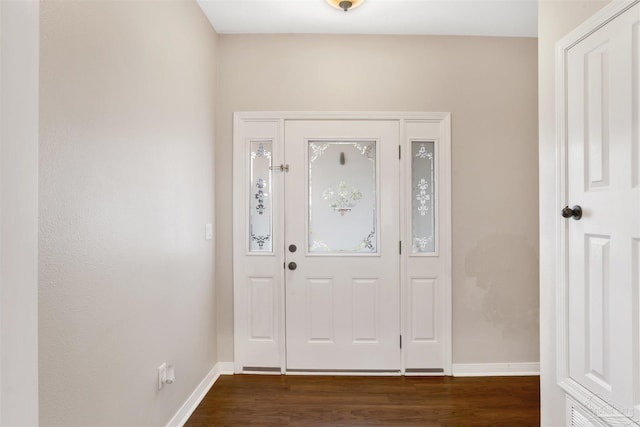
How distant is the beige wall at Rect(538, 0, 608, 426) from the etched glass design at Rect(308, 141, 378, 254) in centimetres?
128

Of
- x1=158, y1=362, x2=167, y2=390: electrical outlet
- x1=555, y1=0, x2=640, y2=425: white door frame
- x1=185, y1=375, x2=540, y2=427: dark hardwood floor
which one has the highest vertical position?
x1=555, y1=0, x2=640, y2=425: white door frame

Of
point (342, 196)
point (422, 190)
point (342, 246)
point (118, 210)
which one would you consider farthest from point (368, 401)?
point (118, 210)

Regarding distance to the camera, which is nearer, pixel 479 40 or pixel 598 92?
pixel 598 92

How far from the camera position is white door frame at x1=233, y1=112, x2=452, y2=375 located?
105 inches

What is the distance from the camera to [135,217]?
5.16 ft

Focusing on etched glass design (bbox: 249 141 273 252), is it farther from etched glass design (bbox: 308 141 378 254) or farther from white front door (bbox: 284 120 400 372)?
etched glass design (bbox: 308 141 378 254)

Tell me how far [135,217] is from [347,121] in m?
1.73

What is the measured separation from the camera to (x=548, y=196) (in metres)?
1.56

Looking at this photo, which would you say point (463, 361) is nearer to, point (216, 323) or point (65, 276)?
point (216, 323)

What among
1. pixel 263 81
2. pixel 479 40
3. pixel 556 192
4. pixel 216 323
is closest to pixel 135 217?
pixel 216 323

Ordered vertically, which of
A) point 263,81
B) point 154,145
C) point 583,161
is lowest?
point 583,161

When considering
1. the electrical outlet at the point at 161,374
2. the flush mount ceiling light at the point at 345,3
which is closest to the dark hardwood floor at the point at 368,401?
the electrical outlet at the point at 161,374

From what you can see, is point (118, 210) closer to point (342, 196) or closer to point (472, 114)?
point (342, 196)

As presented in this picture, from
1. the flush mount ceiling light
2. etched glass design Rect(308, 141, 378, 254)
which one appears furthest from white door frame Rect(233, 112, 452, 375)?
the flush mount ceiling light
